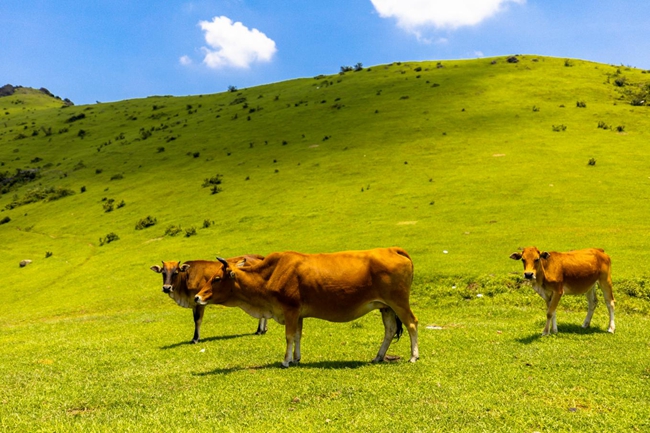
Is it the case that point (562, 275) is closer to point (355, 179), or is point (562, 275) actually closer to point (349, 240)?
point (349, 240)

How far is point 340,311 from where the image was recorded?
1106cm

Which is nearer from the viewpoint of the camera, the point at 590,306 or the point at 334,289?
the point at 334,289

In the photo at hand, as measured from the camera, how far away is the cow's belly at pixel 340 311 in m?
11.1

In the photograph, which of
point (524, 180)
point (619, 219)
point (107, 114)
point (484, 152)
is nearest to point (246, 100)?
point (107, 114)

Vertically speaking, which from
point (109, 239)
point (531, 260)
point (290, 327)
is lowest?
point (109, 239)

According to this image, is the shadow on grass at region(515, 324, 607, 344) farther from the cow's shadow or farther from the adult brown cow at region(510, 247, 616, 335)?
the cow's shadow

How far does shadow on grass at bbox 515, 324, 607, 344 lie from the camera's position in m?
13.3

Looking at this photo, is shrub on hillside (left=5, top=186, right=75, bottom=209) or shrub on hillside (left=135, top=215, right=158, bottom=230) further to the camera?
shrub on hillside (left=5, top=186, right=75, bottom=209)

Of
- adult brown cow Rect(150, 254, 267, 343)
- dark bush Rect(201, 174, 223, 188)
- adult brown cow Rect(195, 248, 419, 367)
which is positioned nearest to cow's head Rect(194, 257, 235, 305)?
adult brown cow Rect(195, 248, 419, 367)

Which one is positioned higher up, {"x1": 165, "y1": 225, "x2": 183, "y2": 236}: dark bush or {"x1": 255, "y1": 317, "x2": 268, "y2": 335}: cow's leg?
{"x1": 165, "y1": 225, "x2": 183, "y2": 236}: dark bush

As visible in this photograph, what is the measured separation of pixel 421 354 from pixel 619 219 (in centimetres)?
2513

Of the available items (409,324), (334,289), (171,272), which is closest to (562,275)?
(409,324)

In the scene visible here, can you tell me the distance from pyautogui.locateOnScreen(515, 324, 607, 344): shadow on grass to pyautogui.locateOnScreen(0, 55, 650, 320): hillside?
798 centimetres

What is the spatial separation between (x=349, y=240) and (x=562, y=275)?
19.5 m
